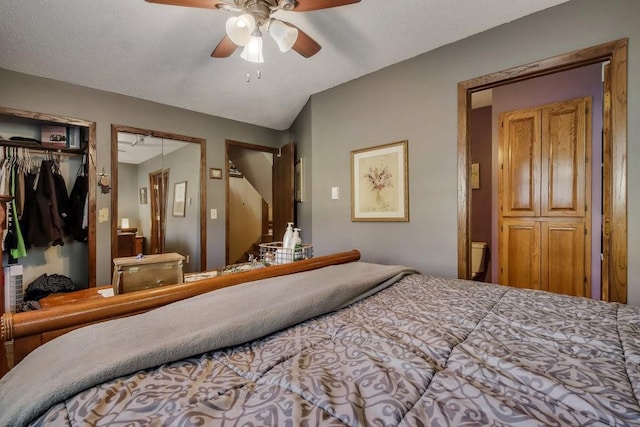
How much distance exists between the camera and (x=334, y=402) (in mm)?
580

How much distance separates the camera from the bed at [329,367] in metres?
0.55

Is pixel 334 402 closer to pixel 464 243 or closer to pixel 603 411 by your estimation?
pixel 603 411

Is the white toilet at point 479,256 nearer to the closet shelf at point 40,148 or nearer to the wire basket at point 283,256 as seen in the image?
the wire basket at point 283,256

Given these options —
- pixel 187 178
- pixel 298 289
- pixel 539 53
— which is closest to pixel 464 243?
pixel 539 53

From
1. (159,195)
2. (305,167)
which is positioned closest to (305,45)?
(305,167)

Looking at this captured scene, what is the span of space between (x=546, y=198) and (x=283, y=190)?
9.69 ft

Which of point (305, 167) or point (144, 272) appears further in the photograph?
point (305, 167)

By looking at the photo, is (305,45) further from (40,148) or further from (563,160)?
(40,148)

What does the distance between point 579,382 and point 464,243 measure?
1751 mm

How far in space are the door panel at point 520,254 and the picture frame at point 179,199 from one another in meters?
3.80

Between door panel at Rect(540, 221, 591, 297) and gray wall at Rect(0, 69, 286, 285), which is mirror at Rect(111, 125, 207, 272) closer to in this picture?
gray wall at Rect(0, 69, 286, 285)

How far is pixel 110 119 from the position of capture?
296cm

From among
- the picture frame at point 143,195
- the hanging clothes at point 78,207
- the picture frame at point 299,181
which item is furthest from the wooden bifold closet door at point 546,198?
the hanging clothes at point 78,207

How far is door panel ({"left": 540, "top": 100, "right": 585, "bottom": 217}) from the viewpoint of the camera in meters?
2.87
